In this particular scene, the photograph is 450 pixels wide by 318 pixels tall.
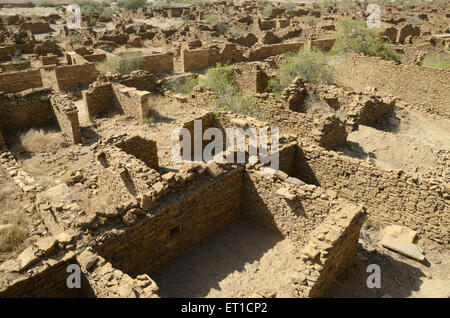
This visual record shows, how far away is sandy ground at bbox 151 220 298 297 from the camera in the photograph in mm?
6332

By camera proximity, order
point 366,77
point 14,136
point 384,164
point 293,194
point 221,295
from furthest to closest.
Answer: point 366,77
point 14,136
point 384,164
point 293,194
point 221,295

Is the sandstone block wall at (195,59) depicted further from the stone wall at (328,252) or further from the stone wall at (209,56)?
the stone wall at (328,252)

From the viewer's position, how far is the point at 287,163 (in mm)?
9172

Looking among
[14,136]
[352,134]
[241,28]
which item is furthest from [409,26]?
[14,136]

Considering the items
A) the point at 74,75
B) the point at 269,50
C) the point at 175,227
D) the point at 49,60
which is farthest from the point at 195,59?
the point at 175,227

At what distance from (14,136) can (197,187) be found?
7915mm

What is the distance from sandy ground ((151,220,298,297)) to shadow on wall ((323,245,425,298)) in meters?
0.94

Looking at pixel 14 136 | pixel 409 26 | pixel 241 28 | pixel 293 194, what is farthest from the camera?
pixel 241 28

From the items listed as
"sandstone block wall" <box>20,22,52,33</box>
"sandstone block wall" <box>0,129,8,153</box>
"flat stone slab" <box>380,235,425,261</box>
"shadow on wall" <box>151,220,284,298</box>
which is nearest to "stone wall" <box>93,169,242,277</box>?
"shadow on wall" <box>151,220,284,298</box>

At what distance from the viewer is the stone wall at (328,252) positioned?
17.6 ft

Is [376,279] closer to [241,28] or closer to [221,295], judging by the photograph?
[221,295]

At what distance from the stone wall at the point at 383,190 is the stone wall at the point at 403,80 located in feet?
28.9

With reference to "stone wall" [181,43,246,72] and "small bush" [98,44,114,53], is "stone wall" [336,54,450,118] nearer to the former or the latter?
"stone wall" [181,43,246,72]

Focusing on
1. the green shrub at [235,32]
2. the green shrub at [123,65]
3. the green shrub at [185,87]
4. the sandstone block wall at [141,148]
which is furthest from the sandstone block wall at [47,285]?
the green shrub at [235,32]
